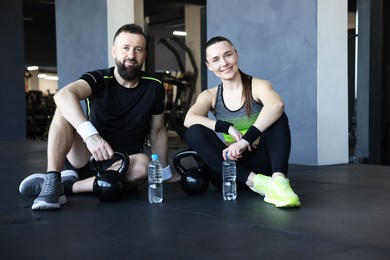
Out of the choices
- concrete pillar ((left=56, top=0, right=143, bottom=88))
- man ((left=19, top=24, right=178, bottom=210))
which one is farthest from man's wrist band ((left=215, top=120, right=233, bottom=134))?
concrete pillar ((left=56, top=0, right=143, bottom=88))

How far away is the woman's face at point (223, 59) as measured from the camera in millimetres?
2289

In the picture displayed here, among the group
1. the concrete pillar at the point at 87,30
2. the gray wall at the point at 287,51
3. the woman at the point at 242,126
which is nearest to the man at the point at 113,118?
the woman at the point at 242,126

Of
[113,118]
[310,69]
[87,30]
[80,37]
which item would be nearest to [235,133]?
[113,118]

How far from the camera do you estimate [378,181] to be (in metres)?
2.84

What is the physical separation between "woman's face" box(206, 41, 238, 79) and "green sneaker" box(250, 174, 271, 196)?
46cm

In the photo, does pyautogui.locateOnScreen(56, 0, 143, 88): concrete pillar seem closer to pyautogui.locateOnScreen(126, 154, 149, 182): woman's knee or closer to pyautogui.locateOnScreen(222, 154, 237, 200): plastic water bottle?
pyautogui.locateOnScreen(126, 154, 149, 182): woman's knee

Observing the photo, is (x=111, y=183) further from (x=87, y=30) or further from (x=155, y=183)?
(x=87, y=30)

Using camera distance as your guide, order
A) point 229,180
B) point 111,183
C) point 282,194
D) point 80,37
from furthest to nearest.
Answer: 1. point 80,37
2. point 229,180
3. point 111,183
4. point 282,194

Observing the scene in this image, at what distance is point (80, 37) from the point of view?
5867mm

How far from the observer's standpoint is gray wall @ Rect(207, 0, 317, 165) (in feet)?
11.8

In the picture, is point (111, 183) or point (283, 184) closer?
point (283, 184)

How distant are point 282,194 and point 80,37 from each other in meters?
4.31

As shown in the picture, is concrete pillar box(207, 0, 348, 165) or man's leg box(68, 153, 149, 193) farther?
concrete pillar box(207, 0, 348, 165)

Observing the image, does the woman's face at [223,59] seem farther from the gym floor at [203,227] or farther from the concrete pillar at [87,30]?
the concrete pillar at [87,30]
